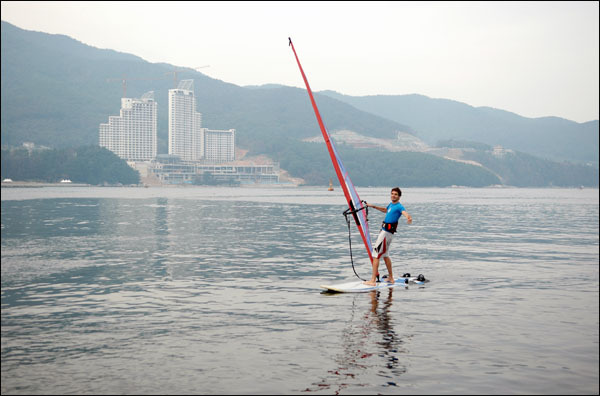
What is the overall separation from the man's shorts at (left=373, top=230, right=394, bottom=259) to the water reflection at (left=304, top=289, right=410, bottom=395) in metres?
2.45

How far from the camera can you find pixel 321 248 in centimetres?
3198

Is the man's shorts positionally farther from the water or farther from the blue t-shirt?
the water

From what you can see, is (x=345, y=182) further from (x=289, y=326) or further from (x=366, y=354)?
(x=366, y=354)

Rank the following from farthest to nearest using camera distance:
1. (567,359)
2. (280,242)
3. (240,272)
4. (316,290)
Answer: (280,242)
(240,272)
(316,290)
(567,359)

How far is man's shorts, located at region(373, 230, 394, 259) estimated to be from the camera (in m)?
17.2

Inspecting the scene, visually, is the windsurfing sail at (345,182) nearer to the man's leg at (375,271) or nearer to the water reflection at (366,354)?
the man's leg at (375,271)

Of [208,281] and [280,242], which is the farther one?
[280,242]

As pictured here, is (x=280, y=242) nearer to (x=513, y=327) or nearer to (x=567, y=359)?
(x=513, y=327)

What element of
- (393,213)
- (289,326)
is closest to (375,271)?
(393,213)

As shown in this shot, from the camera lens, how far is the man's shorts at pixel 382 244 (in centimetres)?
1723

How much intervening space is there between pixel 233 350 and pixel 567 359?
5942 mm

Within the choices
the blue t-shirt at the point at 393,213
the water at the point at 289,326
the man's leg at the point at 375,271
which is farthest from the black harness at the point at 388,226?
the water at the point at 289,326

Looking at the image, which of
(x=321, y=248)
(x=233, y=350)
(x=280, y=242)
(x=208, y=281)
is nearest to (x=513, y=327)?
(x=233, y=350)

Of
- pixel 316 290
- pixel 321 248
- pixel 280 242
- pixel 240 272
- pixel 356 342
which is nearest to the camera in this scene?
pixel 356 342
